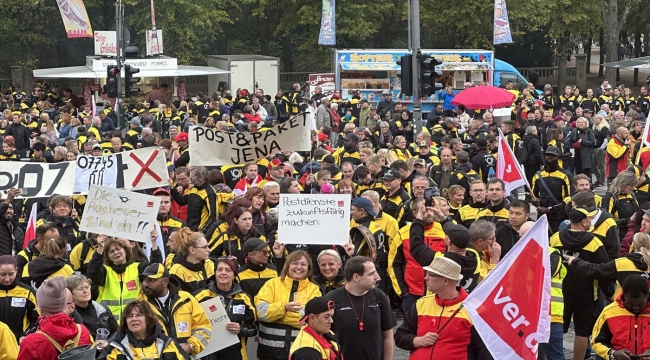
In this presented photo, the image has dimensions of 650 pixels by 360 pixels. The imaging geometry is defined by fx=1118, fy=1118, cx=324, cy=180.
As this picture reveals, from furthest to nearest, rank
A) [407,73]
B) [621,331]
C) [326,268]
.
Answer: [407,73] < [326,268] < [621,331]

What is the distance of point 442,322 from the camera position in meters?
7.51

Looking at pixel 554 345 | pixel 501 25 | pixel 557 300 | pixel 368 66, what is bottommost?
pixel 554 345

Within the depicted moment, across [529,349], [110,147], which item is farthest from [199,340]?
[110,147]

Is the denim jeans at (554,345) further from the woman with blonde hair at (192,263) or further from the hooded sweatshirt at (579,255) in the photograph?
the woman with blonde hair at (192,263)

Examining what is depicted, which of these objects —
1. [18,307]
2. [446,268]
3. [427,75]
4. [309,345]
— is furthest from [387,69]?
[309,345]

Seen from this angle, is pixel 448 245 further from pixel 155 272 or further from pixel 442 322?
pixel 155 272

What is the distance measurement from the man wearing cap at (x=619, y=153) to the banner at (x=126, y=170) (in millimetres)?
8792

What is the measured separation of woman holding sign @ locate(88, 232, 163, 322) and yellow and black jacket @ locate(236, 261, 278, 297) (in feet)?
2.85

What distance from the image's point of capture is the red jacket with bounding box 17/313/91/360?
24.2 ft

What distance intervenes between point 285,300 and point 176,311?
880mm

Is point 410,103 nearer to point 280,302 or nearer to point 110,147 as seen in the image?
point 110,147

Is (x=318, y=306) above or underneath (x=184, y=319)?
above

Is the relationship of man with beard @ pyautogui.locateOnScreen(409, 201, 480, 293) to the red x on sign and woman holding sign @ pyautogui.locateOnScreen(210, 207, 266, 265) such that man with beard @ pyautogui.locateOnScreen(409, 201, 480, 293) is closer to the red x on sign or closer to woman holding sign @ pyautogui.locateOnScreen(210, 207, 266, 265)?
woman holding sign @ pyautogui.locateOnScreen(210, 207, 266, 265)

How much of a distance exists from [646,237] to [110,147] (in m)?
11.3
